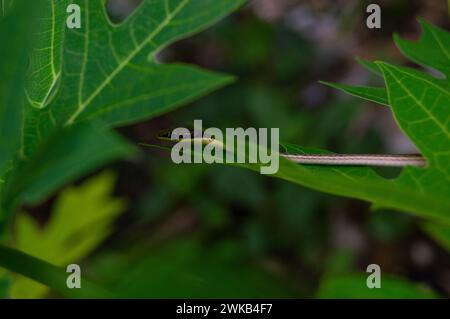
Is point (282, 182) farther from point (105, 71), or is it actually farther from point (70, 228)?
point (105, 71)

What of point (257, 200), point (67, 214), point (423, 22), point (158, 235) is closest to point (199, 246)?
point (257, 200)

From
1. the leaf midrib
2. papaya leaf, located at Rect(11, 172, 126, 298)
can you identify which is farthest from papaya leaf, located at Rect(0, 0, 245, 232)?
papaya leaf, located at Rect(11, 172, 126, 298)

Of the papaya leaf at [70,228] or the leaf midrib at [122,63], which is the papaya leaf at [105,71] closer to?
the leaf midrib at [122,63]

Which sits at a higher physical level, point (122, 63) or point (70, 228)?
point (70, 228)

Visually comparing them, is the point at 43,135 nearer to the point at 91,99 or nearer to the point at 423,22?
the point at 91,99

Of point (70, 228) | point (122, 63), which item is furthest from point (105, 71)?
point (70, 228)

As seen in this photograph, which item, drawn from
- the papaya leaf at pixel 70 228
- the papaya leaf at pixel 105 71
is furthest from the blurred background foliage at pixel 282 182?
the papaya leaf at pixel 105 71

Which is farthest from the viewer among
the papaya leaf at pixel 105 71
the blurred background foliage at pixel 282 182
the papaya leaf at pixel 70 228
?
the blurred background foliage at pixel 282 182

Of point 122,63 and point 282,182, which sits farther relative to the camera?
point 282,182

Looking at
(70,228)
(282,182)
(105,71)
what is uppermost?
(282,182)
